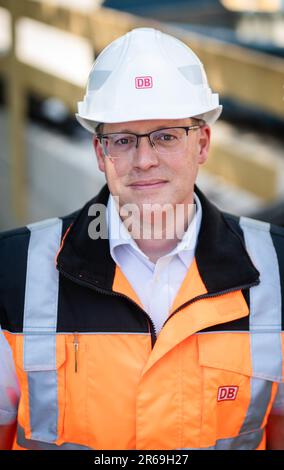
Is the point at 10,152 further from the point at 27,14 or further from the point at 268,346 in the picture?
the point at 268,346

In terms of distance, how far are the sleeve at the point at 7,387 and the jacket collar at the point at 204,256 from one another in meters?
0.29

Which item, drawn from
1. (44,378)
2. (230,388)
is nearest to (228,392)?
(230,388)

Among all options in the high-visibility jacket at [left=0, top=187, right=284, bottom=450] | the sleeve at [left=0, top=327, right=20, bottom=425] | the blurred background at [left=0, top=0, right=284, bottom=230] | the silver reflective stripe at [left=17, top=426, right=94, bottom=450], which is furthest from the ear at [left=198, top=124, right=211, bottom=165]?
the blurred background at [left=0, top=0, right=284, bottom=230]

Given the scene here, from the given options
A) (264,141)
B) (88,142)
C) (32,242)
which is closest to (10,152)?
(88,142)

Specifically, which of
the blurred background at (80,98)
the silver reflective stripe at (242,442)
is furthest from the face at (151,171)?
the blurred background at (80,98)

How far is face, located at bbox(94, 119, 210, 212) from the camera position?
191cm

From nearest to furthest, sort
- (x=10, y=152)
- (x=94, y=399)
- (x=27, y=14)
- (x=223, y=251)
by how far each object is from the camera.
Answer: (x=94, y=399), (x=223, y=251), (x=27, y=14), (x=10, y=152)

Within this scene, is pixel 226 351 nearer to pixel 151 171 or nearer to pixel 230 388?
pixel 230 388

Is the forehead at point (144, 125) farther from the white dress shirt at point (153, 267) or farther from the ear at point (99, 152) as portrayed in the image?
the white dress shirt at point (153, 267)

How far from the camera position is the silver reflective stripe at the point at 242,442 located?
6.44ft

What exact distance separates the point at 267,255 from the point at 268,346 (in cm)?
29

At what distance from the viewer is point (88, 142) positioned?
21.8 feet

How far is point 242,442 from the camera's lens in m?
2.00

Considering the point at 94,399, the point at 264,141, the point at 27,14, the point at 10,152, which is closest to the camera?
the point at 94,399
